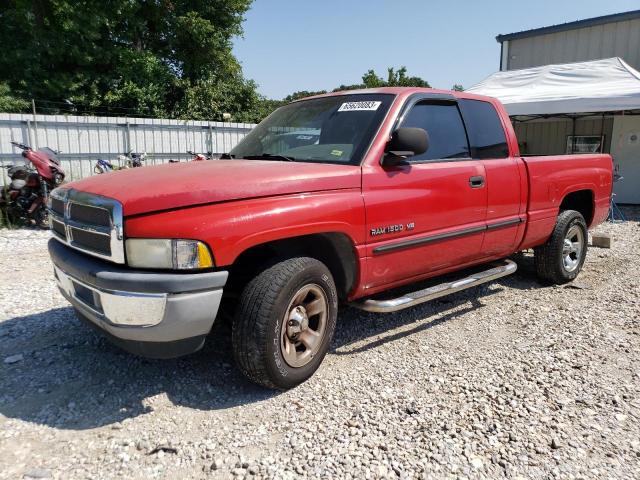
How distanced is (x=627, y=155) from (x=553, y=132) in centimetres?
200

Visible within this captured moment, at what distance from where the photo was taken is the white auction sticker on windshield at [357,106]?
3567 mm

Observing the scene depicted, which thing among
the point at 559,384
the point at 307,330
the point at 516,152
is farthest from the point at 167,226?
the point at 516,152

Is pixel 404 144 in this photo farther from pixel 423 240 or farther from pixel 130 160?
pixel 130 160

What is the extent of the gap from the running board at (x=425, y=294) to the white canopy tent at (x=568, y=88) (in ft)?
23.0

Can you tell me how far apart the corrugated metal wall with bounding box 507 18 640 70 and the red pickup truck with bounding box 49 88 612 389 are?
11.5 meters

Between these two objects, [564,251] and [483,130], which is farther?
[564,251]

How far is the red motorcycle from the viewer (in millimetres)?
7848

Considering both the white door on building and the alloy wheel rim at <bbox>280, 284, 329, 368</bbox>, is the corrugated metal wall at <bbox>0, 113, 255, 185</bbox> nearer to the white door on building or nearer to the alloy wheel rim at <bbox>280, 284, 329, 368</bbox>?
the alloy wheel rim at <bbox>280, 284, 329, 368</bbox>

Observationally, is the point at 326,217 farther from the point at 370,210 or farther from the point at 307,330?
the point at 307,330

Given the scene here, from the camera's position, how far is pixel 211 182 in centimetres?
267

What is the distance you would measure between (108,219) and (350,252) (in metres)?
1.49

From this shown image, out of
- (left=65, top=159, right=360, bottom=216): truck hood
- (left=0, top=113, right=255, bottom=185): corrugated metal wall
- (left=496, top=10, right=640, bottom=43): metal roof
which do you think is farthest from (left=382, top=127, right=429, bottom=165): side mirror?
(left=496, top=10, right=640, bottom=43): metal roof

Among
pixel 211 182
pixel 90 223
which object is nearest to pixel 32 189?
pixel 90 223

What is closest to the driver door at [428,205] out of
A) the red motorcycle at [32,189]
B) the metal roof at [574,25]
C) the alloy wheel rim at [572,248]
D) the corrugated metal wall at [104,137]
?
the alloy wheel rim at [572,248]
